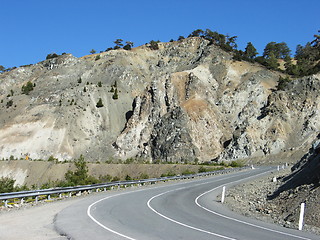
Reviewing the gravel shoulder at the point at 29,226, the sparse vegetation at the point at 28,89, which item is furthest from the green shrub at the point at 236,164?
the sparse vegetation at the point at 28,89

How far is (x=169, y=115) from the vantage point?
A: 260 feet

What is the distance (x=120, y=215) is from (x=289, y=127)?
212ft

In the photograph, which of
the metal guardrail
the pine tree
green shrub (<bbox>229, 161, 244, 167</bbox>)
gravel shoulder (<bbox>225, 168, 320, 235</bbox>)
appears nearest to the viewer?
gravel shoulder (<bbox>225, 168, 320, 235</bbox>)

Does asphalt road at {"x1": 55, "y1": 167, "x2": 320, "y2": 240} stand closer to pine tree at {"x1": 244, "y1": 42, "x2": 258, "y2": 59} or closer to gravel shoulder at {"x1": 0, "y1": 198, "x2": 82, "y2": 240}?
gravel shoulder at {"x1": 0, "y1": 198, "x2": 82, "y2": 240}

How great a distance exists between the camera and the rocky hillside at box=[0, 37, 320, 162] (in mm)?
71500

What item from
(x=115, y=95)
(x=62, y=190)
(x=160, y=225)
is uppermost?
(x=115, y=95)

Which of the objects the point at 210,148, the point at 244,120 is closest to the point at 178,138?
the point at 210,148

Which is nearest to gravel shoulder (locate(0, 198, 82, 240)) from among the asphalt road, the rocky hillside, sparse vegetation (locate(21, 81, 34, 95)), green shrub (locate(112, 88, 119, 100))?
the asphalt road

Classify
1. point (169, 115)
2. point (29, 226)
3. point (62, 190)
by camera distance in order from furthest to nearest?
point (169, 115), point (62, 190), point (29, 226)

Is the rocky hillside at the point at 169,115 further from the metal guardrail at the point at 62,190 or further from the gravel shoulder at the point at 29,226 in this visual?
the gravel shoulder at the point at 29,226

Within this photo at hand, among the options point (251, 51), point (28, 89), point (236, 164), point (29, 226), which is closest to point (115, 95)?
point (28, 89)

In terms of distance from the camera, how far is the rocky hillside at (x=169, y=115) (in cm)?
7150

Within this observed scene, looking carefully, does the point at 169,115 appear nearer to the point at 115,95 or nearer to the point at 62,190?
the point at 115,95

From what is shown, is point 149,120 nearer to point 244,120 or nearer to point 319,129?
point 244,120
